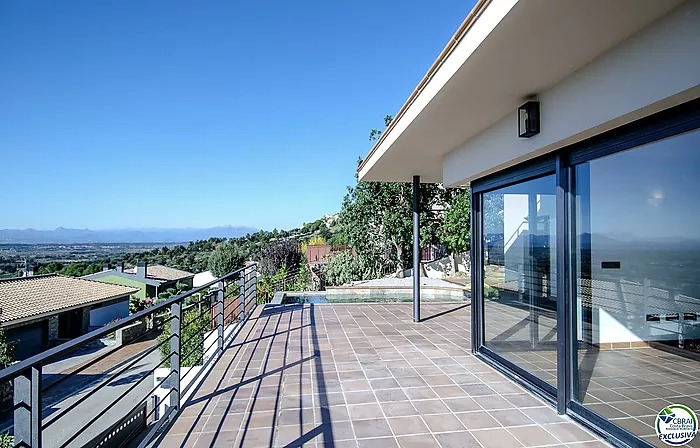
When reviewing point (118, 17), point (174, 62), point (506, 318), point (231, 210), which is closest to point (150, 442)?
point (506, 318)

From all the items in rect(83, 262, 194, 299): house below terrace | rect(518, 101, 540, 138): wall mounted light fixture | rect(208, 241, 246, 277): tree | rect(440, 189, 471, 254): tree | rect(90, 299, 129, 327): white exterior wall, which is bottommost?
rect(90, 299, 129, 327): white exterior wall

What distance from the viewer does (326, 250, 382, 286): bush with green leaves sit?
13914 millimetres

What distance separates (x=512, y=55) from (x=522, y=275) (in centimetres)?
237

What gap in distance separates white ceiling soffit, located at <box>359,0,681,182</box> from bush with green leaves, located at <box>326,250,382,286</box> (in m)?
9.87

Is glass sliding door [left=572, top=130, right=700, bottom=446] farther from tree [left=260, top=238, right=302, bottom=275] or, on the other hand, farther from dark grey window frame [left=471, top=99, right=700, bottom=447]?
tree [left=260, top=238, right=302, bottom=275]

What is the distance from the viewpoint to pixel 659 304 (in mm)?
2756

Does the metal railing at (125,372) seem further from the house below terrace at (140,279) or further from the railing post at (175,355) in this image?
the house below terrace at (140,279)

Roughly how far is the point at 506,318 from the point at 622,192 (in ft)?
6.64

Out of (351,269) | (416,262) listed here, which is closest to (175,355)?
(416,262)

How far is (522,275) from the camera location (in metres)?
4.06

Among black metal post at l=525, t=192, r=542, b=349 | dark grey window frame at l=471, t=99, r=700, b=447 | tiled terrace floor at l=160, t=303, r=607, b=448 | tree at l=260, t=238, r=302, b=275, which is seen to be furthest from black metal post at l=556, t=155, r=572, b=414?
tree at l=260, t=238, r=302, b=275

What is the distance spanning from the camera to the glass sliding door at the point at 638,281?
2.39 m

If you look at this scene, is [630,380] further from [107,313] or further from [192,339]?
[107,313]

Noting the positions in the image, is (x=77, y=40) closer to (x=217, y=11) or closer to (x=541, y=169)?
(x=217, y=11)
